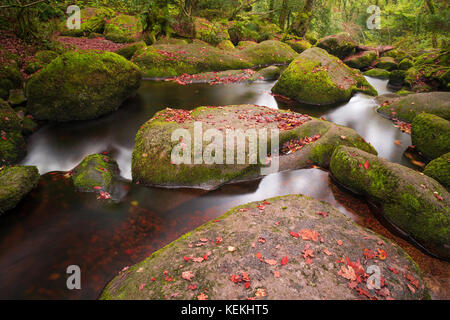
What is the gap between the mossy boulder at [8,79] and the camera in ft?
26.6

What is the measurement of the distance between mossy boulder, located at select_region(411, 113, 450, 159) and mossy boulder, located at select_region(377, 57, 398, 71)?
12736 mm

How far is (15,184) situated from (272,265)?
5530 mm

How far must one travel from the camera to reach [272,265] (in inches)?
131

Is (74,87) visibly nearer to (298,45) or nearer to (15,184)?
(15,184)

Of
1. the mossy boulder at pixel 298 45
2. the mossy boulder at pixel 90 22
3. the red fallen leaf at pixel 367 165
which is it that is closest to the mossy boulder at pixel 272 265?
the red fallen leaf at pixel 367 165

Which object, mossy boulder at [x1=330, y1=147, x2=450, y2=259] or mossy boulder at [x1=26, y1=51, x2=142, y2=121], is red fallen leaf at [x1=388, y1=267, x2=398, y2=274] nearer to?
mossy boulder at [x1=330, y1=147, x2=450, y2=259]

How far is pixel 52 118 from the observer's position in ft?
27.7

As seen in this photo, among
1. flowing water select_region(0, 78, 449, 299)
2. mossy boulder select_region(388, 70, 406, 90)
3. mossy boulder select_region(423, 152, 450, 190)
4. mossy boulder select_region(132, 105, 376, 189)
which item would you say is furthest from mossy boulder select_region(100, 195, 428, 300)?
mossy boulder select_region(388, 70, 406, 90)

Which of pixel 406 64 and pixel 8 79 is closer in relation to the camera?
pixel 8 79

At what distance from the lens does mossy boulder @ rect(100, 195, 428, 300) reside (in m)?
3.06

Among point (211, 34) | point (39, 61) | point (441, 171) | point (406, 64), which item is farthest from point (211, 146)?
point (406, 64)

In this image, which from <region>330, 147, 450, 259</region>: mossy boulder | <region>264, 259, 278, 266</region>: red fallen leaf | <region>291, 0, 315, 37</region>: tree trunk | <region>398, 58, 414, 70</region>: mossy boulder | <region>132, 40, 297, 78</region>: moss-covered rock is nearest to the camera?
<region>264, 259, 278, 266</region>: red fallen leaf
